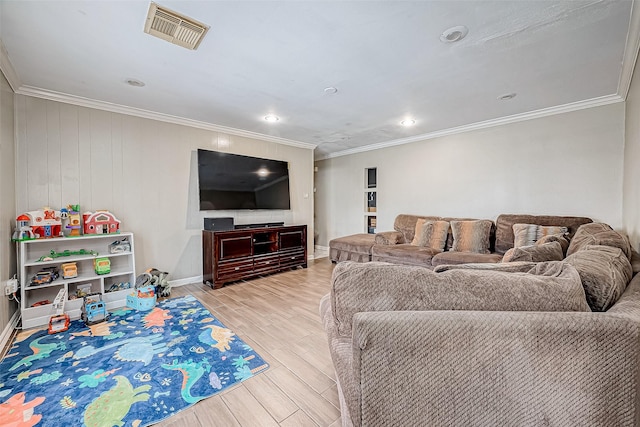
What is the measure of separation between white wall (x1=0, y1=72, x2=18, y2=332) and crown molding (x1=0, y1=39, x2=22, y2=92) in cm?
5

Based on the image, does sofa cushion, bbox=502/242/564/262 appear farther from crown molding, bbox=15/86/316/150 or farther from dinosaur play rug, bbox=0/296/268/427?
crown molding, bbox=15/86/316/150

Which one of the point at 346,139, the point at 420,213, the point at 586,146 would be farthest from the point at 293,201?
the point at 586,146

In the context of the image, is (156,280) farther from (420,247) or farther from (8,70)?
(420,247)

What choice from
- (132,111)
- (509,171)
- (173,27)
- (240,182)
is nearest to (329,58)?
(173,27)

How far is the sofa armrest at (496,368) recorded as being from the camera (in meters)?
0.75

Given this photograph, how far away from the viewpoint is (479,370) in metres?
0.79

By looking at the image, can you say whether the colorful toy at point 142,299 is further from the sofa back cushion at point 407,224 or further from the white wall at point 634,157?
the white wall at point 634,157

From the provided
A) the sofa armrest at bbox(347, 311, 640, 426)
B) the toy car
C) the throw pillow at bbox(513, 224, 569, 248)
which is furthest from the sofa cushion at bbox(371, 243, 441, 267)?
the toy car

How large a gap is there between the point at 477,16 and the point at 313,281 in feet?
11.3

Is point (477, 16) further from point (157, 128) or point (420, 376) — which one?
point (157, 128)

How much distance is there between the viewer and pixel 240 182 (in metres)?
4.25

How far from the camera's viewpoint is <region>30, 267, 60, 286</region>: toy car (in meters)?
2.59

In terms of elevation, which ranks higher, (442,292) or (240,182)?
(240,182)

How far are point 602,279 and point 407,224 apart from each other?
3.73 meters
